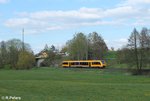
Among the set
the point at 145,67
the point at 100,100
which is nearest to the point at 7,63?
the point at 145,67

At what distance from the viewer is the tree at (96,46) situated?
14625 cm

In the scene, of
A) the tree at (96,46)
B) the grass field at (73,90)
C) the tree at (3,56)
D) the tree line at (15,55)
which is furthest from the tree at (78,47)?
the grass field at (73,90)

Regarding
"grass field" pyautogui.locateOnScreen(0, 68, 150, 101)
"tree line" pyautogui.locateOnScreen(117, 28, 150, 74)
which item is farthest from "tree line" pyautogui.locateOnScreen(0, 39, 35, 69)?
"grass field" pyautogui.locateOnScreen(0, 68, 150, 101)

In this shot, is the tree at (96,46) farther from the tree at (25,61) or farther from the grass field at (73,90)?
the grass field at (73,90)

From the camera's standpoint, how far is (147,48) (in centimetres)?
9256

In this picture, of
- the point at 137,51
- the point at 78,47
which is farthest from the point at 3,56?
the point at 137,51

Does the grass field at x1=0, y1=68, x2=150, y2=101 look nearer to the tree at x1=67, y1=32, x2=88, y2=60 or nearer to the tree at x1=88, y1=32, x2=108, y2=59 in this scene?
the tree at x1=67, y1=32, x2=88, y2=60

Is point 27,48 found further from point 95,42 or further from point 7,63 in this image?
point 95,42

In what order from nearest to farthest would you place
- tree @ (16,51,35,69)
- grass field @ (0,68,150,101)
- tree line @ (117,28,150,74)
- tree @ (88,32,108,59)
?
grass field @ (0,68,150,101)
tree line @ (117,28,150,74)
tree @ (16,51,35,69)
tree @ (88,32,108,59)

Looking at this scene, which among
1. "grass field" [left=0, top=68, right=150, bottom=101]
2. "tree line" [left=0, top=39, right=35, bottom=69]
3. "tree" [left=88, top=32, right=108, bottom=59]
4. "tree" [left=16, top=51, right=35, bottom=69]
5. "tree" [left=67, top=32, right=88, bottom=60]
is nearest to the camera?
"grass field" [left=0, top=68, right=150, bottom=101]

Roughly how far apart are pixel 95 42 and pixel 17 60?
30396 millimetres

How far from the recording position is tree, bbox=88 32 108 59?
146 metres

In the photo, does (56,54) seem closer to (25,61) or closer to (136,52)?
(25,61)

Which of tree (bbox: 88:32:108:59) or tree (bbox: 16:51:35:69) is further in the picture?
tree (bbox: 88:32:108:59)
